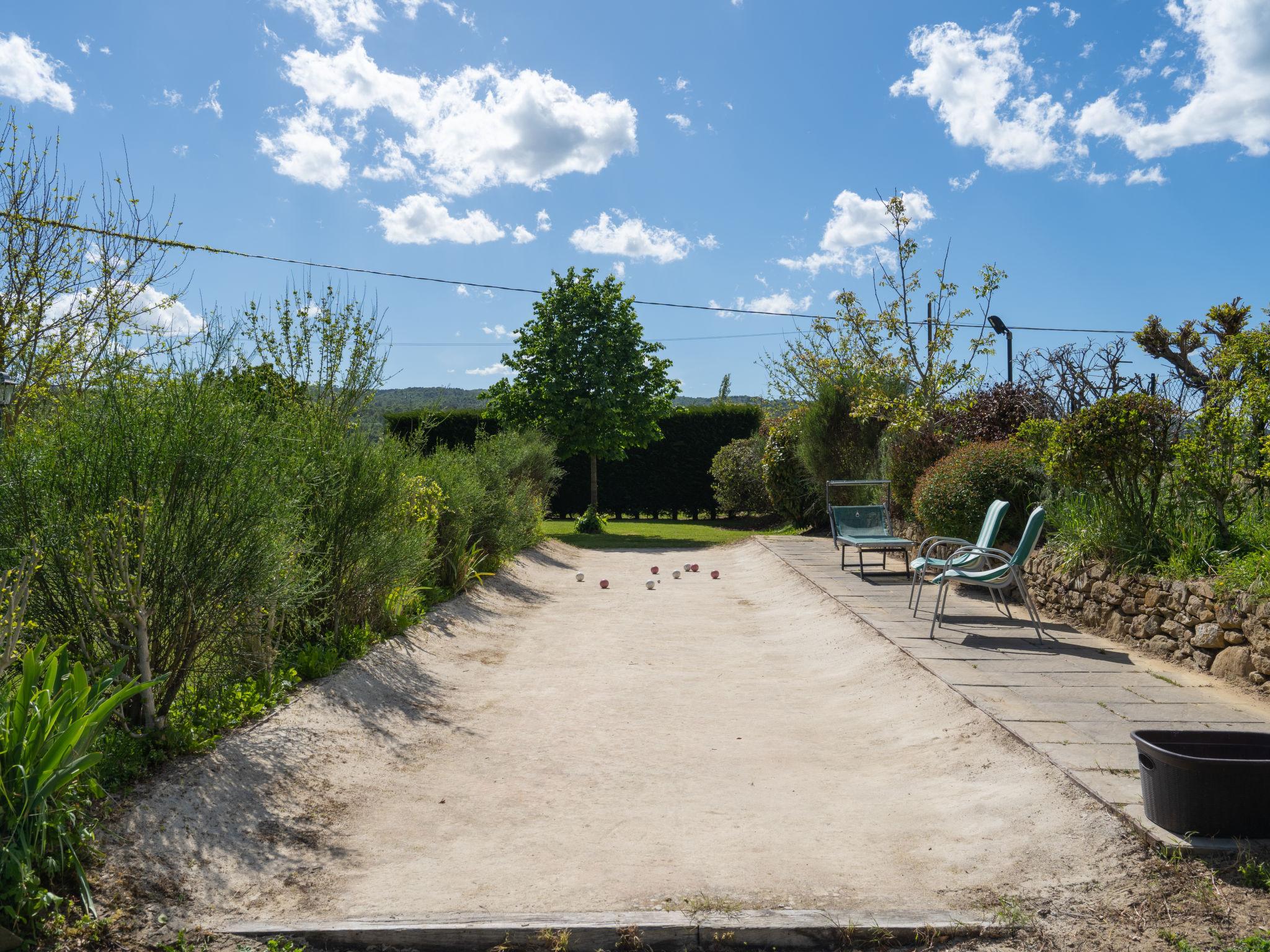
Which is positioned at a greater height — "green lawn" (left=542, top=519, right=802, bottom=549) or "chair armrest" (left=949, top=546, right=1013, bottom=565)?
"chair armrest" (left=949, top=546, right=1013, bottom=565)

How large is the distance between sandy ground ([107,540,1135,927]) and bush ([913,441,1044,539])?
10.4ft

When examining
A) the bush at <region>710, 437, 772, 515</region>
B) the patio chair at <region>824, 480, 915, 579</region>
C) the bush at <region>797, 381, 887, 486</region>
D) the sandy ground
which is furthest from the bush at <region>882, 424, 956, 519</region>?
the sandy ground

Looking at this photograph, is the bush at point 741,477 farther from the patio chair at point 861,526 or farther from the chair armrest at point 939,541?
the chair armrest at point 939,541

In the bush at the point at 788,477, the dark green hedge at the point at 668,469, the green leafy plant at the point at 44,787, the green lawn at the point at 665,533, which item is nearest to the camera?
the green leafy plant at the point at 44,787

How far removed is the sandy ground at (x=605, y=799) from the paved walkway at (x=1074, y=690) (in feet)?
0.53

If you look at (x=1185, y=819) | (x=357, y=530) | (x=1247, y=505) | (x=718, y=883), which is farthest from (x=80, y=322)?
(x=1247, y=505)

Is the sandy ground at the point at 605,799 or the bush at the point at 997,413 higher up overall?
the bush at the point at 997,413

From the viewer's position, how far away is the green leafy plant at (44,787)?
2912 millimetres

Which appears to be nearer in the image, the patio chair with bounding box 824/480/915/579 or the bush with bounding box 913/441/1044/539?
the bush with bounding box 913/441/1044/539

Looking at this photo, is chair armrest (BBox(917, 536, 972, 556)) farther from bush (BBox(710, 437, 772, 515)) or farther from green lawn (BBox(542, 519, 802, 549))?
bush (BBox(710, 437, 772, 515))

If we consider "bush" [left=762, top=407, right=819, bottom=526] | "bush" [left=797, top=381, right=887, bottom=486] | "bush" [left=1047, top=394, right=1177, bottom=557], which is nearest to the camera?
"bush" [left=1047, top=394, right=1177, bottom=557]

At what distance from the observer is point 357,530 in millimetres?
6719

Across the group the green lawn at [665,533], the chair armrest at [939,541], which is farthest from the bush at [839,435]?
the chair armrest at [939,541]

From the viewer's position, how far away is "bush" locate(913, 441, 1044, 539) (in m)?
9.85
